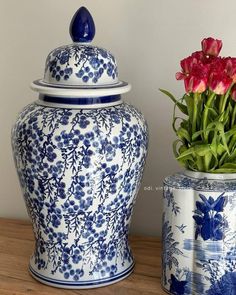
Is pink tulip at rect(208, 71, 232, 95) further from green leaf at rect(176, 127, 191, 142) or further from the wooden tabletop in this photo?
the wooden tabletop

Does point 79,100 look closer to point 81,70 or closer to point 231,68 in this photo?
point 81,70

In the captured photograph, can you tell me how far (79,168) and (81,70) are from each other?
0.51 ft

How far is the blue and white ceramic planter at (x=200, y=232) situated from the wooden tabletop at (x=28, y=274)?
70mm

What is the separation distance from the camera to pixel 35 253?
37.1 inches

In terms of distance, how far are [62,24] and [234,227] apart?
0.55 m

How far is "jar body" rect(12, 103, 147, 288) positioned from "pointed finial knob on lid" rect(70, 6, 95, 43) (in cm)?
13

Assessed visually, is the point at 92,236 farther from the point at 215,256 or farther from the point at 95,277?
the point at 215,256

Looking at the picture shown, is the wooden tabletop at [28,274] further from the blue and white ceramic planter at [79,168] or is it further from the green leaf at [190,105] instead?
the green leaf at [190,105]

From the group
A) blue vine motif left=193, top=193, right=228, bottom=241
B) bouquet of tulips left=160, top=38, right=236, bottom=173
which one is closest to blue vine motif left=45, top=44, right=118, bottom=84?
bouquet of tulips left=160, top=38, right=236, bottom=173

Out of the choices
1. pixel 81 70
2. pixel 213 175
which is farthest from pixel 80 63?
pixel 213 175

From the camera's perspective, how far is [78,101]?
2.75 feet

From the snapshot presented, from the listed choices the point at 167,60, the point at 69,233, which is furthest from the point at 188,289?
the point at 167,60

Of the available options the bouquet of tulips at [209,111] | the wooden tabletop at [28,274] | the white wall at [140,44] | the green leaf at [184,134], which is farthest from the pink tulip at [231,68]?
the wooden tabletop at [28,274]

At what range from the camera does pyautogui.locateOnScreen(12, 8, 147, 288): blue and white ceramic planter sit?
32.2 inches
